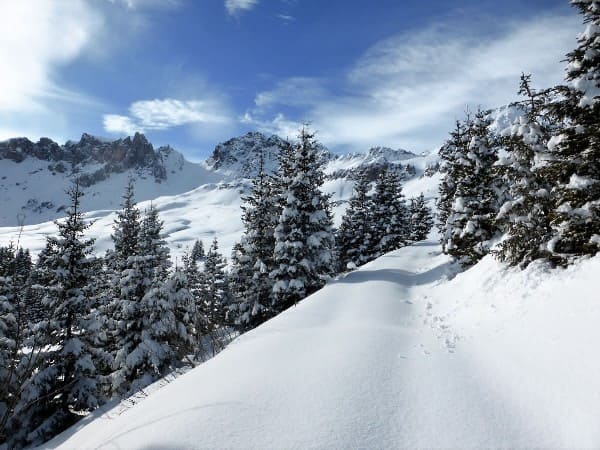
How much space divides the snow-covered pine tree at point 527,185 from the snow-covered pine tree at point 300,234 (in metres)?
10.8

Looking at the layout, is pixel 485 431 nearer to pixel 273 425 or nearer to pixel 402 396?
pixel 402 396

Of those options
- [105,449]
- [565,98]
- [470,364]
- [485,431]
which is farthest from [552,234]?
[105,449]

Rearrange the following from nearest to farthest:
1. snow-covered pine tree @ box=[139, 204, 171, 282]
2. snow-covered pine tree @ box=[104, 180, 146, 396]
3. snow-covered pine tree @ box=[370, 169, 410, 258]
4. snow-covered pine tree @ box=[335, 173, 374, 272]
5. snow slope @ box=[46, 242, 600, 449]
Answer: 1. snow slope @ box=[46, 242, 600, 449]
2. snow-covered pine tree @ box=[104, 180, 146, 396]
3. snow-covered pine tree @ box=[139, 204, 171, 282]
4. snow-covered pine tree @ box=[370, 169, 410, 258]
5. snow-covered pine tree @ box=[335, 173, 374, 272]

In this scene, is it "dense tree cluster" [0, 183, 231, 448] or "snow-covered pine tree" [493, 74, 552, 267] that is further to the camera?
"dense tree cluster" [0, 183, 231, 448]

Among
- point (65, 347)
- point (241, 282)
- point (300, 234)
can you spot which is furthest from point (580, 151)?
point (65, 347)

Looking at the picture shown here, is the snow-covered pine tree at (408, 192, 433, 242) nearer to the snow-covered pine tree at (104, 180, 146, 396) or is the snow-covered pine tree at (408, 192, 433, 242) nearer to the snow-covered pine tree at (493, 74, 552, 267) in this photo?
the snow-covered pine tree at (493, 74, 552, 267)

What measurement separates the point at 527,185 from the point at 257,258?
15886 mm

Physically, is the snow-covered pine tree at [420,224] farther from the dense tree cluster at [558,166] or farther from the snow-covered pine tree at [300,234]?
the dense tree cluster at [558,166]

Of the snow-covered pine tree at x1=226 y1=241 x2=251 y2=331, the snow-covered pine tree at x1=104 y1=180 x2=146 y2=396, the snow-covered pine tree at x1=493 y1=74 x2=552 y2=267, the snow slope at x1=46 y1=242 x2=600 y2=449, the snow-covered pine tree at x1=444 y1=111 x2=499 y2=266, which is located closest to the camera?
the snow slope at x1=46 y1=242 x2=600 y2=449

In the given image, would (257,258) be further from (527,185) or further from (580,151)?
(580,151)

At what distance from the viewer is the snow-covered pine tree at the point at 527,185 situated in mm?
10852

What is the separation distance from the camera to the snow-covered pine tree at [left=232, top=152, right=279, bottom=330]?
22.1 metres

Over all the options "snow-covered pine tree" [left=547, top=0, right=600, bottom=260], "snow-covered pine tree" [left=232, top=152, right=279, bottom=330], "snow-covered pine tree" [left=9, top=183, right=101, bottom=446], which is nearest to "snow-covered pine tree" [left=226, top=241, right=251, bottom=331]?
"snow-covered pine tree" [left=232, top=152, right=279, bottom=330]

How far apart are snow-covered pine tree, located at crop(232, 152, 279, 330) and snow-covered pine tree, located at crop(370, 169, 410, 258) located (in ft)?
56.4
